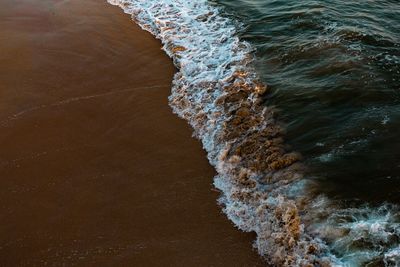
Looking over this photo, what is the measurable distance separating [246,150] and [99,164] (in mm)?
2448

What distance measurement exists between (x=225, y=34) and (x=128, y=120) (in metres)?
4.31

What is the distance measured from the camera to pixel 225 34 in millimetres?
11141

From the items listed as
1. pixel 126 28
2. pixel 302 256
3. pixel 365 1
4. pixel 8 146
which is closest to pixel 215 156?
pixel 302 256

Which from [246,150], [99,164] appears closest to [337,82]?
[246,150]

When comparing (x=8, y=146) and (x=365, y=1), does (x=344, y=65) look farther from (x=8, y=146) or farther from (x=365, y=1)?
(x=8, y=146)

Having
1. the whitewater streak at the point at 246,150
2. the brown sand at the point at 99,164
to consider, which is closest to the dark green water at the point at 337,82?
the whitewater streak at the point at 246,150

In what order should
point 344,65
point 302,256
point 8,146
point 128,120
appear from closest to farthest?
point 302,256 < point 8,146 < point 128,120 < point 344,65

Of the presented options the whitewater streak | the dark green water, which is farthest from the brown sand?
the dark green water

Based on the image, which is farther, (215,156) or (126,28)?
(126,28)

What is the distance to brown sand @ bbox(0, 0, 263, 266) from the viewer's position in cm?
571

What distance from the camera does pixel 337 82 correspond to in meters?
8.45

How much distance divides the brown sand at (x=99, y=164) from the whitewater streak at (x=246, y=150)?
1.02ft

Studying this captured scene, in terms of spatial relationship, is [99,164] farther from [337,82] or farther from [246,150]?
[337,82]

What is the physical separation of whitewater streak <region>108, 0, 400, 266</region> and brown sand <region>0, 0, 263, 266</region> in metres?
0.31
